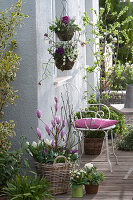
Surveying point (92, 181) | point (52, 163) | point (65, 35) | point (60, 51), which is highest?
point (65, 35)

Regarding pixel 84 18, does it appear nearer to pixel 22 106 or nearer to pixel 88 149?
pixel 88 149

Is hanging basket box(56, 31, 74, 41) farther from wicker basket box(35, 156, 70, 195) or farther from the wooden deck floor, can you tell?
the wooden deck floor

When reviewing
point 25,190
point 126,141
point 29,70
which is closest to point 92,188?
point 25,190

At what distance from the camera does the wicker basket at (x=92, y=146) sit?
5938 mm

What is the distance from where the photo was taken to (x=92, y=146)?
19.6 ft

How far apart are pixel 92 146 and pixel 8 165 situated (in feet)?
7.57

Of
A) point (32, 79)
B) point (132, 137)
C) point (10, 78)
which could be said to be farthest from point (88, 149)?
point (10, 78)

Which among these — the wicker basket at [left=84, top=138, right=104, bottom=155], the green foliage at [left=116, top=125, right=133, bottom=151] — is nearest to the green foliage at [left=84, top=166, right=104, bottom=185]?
the wicker basket at [left=84, top=138, right=104, bottom=155]

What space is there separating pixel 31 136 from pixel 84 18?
3427mm

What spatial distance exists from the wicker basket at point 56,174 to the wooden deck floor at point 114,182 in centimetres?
8

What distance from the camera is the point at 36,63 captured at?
4.09 m

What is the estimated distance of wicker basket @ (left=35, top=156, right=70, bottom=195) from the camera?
3986 mm

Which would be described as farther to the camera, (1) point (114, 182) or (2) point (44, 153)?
(1) point (114, 182)

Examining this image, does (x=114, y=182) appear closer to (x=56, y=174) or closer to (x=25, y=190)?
(x=56, y=174)
